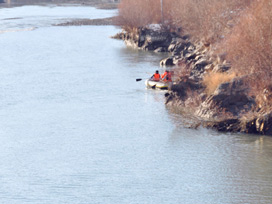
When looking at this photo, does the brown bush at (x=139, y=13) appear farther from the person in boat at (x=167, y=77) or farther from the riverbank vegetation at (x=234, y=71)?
the person in boat at (x=167, y=77)

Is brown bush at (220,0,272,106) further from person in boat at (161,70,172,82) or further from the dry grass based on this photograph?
person in boat at (161,70,172,82)

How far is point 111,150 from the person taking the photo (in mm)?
24781

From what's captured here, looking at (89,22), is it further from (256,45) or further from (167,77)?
(256,45)

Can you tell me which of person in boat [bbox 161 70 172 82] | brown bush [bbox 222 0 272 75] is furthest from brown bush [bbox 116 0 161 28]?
brown bush [bbox 222 0 272 75]

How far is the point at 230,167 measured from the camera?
891 inches

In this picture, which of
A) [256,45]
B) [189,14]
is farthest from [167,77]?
[189,14]

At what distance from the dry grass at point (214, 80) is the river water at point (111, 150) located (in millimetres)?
2582

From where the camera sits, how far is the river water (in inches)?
802

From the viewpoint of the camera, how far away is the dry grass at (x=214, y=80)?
2995 cm

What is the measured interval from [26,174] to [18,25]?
68460 millimetres

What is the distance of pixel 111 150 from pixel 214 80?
27.7 feet

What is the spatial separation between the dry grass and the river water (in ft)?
8.47

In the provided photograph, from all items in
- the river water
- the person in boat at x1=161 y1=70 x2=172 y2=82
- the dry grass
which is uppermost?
the dry grass

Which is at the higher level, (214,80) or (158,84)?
(214,80)
